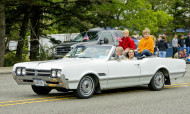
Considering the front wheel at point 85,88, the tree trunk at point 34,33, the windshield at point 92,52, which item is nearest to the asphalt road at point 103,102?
the front wheel at point 85,88

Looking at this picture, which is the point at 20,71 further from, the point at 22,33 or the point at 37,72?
the point at 22,33

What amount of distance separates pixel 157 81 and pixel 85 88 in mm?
2870

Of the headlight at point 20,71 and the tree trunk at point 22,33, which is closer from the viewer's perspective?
the headlight at point 20,71

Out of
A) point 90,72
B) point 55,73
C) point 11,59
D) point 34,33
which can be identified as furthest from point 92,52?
point 34,33

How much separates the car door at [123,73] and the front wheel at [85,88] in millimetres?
592

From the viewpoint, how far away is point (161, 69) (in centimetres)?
1165

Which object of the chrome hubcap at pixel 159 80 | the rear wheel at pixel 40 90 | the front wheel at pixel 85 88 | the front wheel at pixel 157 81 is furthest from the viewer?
the chrome hubcap at pixel 159 80

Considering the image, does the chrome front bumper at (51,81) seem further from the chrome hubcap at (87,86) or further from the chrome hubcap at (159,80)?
the chrome hubcap at (159,80)

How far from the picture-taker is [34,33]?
81.4 ft

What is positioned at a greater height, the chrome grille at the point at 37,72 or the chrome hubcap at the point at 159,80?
the chrome grille at the point at 37,72

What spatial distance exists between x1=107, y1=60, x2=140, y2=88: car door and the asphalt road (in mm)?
338

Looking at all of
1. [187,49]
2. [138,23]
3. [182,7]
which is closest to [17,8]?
[187,49]

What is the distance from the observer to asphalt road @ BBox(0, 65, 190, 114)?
26.2ft

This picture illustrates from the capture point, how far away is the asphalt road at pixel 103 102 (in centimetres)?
797
